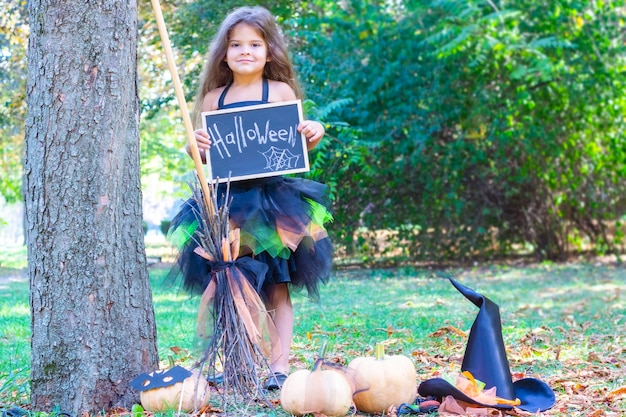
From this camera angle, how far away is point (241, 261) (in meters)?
3.07

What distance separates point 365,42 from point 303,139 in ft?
20.8

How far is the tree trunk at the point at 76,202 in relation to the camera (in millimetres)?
2779

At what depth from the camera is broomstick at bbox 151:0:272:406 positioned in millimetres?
2912

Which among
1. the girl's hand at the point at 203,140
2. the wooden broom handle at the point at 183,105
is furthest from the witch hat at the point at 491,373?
the girl's hand at the point at 203,140

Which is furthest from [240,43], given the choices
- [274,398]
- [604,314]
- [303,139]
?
[604,314]

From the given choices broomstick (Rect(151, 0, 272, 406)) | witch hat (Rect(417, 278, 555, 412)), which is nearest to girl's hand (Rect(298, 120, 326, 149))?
broomstick (Rect(151, 0, 272, 406))

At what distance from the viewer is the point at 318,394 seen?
2.63 meters

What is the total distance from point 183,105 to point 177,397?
43.3 inches

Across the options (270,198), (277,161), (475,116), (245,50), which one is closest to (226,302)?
(270,198)

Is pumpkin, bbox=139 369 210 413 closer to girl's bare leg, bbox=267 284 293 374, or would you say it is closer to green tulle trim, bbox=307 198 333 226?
girl's bare leg, bbox=267 284 293 374

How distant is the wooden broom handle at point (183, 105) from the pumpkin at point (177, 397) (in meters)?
0.68

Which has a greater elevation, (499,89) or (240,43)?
(499,89)

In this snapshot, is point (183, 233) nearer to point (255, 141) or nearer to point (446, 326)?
point (255, 141)

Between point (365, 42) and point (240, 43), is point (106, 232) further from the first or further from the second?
point (365, 42)
